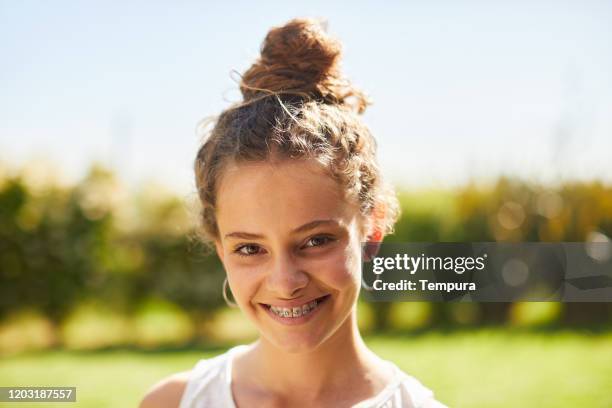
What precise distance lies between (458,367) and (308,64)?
254cm

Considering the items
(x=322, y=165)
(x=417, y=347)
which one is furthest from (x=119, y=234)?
(x=322, y=165)

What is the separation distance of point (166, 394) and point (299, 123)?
68cm

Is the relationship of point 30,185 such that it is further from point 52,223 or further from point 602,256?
point 602,256

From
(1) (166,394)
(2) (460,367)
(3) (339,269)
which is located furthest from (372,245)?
(2) (460,367)

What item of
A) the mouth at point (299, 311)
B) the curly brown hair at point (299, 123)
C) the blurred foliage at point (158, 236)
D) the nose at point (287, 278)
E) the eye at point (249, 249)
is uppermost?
the blurred foliage at point (158, 236)

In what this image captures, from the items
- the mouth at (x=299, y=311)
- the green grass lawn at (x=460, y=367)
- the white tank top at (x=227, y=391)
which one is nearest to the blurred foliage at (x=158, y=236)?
the green grass lawn at (x=460, y=367)

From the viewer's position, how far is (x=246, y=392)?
140 centimetres

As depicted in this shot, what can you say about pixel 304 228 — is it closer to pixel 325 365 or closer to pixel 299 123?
pixel 299 123

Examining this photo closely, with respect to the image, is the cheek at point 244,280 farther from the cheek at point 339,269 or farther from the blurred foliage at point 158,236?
the blurred foliage at point 158,236

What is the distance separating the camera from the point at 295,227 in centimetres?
119

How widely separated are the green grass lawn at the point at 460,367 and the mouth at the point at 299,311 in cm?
207

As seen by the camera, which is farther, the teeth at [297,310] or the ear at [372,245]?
the ear at [372,245]

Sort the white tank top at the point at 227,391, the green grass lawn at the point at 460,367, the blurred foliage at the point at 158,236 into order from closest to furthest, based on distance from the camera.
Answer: the white tank top at the point at 227,391
the green grass lawn at the point at 460,367
the blurred foliage at the point at 158,236

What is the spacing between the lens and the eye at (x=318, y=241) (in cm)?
122
